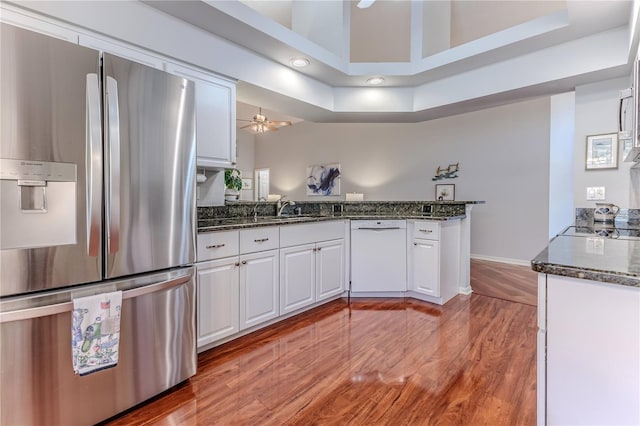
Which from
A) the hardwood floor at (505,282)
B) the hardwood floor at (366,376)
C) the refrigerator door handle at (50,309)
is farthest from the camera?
the hardwood floor at (505,282)

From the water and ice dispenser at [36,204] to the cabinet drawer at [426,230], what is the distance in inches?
111

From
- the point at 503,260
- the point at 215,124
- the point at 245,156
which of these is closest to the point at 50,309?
the point at 215,124

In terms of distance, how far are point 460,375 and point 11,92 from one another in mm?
2583

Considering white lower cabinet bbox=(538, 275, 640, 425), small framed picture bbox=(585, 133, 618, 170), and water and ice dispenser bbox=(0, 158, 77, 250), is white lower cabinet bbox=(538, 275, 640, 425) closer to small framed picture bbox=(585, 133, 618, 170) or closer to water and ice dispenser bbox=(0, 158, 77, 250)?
water and ice dispenser bbox=(0, 158, 77, 250)

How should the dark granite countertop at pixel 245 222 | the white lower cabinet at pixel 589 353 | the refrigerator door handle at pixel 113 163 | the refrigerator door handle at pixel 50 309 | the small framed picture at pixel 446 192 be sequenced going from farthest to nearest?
the small framed picture at pixel 446 192 → the dark granite countertop at pixel 245 222 → the refrigerator door handle at pixel 113 163 → the refrigerator door handle at pixel 50 309 → the white lower cabinet at pixel 589 353

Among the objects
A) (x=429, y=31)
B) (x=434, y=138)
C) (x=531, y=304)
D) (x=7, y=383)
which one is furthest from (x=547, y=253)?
(x=434, y=138)

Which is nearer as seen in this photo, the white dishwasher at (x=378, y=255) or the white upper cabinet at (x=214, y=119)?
the white upper cabinet at (x=214, y=119)

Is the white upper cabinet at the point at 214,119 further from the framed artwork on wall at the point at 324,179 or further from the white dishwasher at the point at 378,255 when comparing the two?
the framed artwork on wall at the point at 324,179

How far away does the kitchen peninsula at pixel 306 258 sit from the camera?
216 cm

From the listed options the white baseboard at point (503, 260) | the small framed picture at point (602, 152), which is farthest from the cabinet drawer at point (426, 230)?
the white baseboard at point (503, 260)

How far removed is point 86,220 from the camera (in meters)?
1.35

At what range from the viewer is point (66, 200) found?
130cm

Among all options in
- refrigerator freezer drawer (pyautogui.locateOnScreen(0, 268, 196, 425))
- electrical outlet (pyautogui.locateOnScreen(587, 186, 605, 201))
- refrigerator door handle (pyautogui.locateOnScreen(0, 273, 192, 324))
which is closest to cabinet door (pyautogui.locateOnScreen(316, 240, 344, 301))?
refrigerator freezer drawer (pyautogui.locateOnScreen(0, 268, 196, 425))

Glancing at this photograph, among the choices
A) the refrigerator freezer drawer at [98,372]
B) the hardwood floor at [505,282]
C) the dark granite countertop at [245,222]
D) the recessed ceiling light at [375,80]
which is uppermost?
the recessed ceiling light at [375,80]
